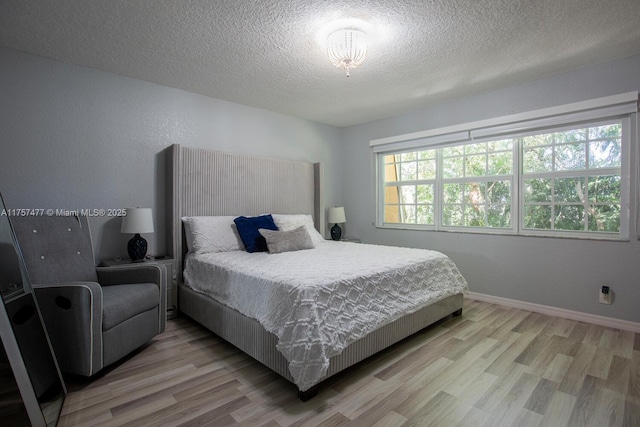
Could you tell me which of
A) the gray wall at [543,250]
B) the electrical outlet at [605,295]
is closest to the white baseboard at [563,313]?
the gray wall at [543,250]

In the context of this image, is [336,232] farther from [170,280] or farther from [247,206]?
[170,280]

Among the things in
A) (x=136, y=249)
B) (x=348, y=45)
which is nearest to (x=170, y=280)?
(x=136, y=249)

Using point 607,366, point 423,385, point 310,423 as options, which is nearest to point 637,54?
point 607,366

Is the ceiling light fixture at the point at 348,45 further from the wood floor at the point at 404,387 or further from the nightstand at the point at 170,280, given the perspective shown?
the nightstand at the point at 170,280

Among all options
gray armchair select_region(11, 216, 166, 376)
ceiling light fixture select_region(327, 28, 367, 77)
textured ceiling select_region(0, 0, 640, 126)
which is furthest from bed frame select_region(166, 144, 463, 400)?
ceiling light fixture select_region(327, 28, 367, 77)

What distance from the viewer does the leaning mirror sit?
4.76ft

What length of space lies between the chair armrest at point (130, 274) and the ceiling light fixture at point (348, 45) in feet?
7.19

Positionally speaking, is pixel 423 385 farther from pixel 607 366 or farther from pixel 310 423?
pixel 607 366

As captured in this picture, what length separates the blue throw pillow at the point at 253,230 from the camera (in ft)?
10.6

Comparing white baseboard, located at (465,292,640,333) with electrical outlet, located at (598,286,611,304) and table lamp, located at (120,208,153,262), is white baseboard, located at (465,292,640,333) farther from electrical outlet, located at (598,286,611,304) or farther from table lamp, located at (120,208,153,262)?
table lamp, located at (120,208,153,262)

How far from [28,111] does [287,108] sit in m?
2.57

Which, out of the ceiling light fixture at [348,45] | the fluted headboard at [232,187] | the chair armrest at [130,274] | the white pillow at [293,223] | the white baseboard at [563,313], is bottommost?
the white baseboard at [563,313]

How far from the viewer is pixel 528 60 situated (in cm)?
278

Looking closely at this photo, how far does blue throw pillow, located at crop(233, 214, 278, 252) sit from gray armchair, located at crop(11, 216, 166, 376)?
935 millimetres
